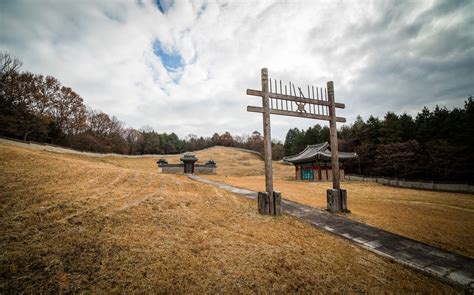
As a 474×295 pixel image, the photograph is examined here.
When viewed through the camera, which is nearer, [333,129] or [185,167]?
[333,129]

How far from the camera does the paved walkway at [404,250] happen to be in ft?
13.8

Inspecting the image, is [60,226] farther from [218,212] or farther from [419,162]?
[419,162]

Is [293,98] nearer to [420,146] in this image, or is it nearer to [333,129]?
[333,129]

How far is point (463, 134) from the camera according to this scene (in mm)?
26953

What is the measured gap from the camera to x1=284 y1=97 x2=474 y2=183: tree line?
1061 inches

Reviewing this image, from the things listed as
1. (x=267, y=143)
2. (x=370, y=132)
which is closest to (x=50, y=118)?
(x=267, y=143)

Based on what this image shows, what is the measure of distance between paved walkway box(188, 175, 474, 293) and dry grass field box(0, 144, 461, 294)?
15.8 inches

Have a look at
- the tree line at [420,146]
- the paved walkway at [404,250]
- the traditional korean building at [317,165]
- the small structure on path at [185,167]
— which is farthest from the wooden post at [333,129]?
the tree line at [420,146]

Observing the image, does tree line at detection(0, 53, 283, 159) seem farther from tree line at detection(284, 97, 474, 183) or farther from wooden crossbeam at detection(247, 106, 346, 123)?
tree line at detection(284, 97, 474, 183)

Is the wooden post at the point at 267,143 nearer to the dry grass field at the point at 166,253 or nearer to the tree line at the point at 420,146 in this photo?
the dry grass field at the point at 166,253

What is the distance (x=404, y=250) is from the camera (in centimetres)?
514

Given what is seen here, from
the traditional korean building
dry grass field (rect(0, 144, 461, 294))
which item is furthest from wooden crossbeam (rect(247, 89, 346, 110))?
the traditional korean building

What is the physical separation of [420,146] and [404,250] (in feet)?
120

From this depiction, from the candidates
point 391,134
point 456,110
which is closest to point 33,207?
point 391,134
